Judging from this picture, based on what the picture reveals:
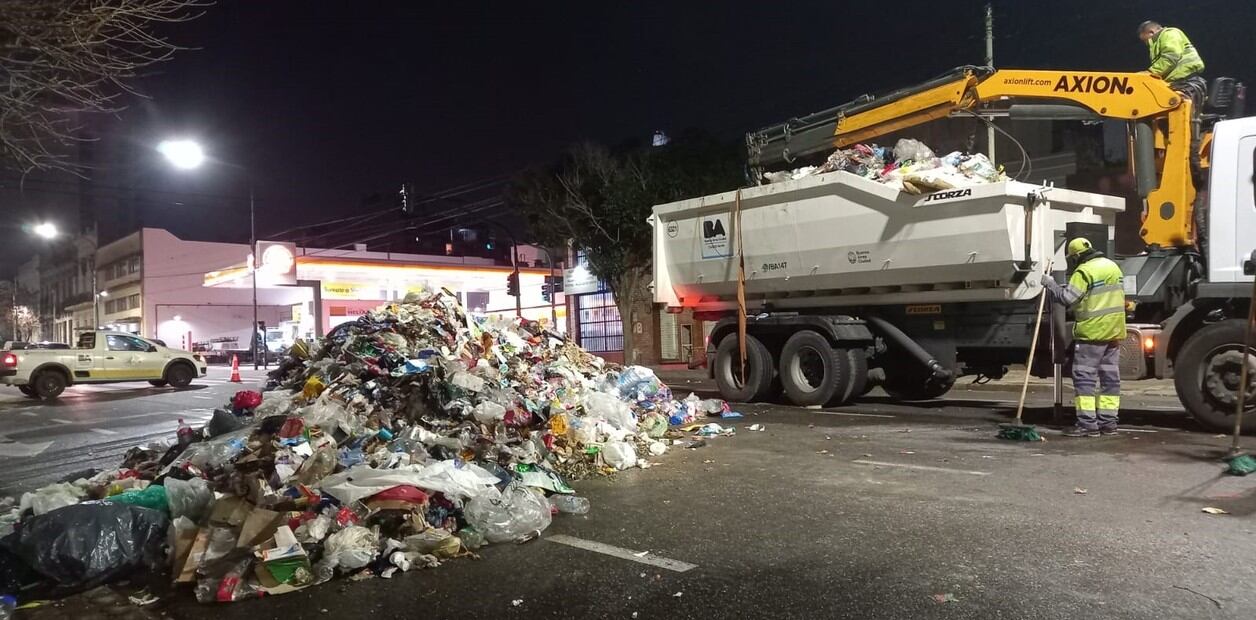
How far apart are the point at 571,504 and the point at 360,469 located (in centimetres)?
131

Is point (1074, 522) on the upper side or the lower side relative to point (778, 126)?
lower

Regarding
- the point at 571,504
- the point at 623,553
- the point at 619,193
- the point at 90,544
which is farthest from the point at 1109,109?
the point at 619,193

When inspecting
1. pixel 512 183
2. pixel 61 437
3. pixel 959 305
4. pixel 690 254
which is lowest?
pixel 61 437

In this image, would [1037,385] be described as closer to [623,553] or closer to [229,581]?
[623,553]

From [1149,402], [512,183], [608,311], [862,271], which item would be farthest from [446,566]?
[608,311]

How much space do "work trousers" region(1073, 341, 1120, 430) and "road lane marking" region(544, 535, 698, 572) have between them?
4.72 metres

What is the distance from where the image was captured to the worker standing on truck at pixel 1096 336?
6562mm

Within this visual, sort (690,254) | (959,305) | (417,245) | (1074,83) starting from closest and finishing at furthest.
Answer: (1074,83)
(959,305)
(690,254)
(417,245)

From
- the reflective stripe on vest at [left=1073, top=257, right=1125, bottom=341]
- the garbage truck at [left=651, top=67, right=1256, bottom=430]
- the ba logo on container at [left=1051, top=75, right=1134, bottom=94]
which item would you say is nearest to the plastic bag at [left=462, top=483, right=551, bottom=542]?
the reflective stripe on vest at [left=1073, top=257, right=1125, bottom=341]

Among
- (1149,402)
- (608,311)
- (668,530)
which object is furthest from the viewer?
(608,311)

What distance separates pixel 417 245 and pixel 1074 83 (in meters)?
47.3

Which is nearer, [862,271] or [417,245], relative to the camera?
[862,271]

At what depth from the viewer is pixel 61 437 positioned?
9.54m

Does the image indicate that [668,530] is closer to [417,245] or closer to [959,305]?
[959,305]
